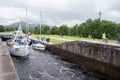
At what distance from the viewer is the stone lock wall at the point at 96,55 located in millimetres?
17562

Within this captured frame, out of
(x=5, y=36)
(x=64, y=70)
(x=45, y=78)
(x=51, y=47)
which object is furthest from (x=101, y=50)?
(x=5, y=36)

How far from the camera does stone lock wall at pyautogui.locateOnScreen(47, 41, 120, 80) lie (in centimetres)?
1756

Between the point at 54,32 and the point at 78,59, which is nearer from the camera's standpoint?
the point at 78,59

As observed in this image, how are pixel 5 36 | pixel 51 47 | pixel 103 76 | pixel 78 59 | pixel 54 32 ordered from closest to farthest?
pixel 103 76, pixel 78 59, pixel 51 47, pixel 5 36, pixel 54 32

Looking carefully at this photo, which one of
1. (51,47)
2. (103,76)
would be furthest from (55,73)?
(51,47)

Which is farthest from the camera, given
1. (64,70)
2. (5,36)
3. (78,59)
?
(5,36)

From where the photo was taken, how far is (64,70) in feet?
65.2

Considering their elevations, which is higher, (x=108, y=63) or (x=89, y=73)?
(x=108, y=63)

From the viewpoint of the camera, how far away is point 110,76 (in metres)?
17.6

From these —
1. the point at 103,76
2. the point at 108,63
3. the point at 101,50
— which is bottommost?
the point at 103,76

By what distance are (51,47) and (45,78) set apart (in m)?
18.3

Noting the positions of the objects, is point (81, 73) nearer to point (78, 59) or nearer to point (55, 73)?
point (55, 73)

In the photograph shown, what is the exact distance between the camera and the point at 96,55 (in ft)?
68.4

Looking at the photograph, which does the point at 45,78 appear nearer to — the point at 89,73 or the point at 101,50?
the point at 89,73
